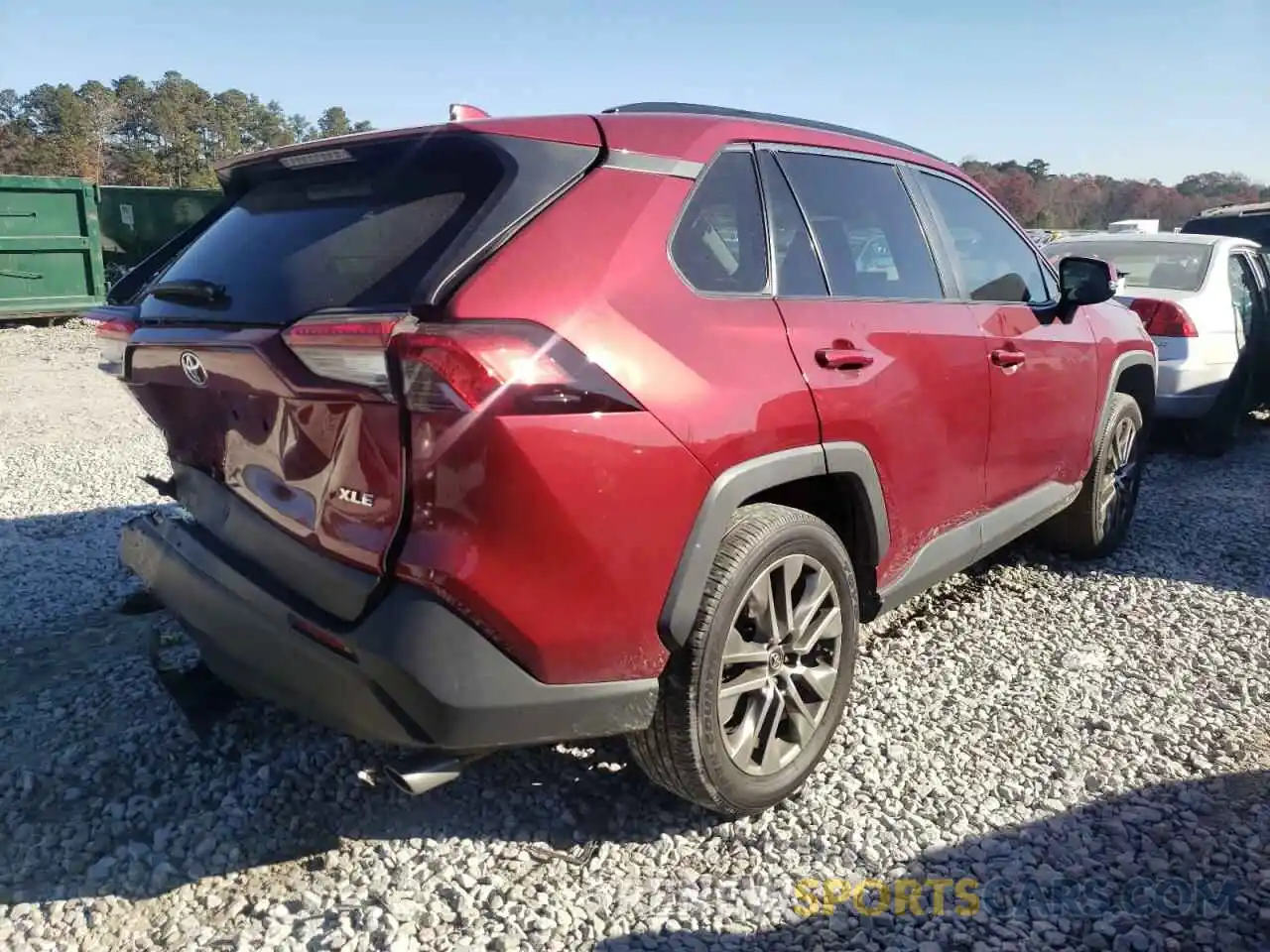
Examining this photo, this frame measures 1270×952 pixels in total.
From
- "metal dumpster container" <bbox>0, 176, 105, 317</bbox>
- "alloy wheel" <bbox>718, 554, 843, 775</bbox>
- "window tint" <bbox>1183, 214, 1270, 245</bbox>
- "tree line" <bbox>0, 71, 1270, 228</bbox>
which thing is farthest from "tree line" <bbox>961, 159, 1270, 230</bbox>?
"alloy wheel" <bbox>718, 554, 843, 775</bbox>

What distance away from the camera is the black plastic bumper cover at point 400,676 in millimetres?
1959

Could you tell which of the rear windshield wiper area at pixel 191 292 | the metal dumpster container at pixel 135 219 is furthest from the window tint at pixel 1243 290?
the metal dumpster container at pixel 135 219

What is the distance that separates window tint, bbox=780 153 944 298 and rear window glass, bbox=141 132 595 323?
92 centimetres

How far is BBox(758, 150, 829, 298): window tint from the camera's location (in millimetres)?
2672

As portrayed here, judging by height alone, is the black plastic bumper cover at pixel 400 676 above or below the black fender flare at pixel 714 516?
below

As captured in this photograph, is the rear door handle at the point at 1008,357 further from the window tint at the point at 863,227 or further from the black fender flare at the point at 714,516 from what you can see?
the black fender flare at the point at 714,516

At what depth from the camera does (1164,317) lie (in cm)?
664

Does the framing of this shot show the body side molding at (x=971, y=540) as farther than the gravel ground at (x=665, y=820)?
Yes

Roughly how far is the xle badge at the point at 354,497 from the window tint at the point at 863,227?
1.52 metres

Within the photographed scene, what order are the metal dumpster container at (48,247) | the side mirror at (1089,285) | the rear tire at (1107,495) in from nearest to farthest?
1. the side mirror at (1089,285)
2. the rear tire at (1107,495)
3. the metal dumpster container at (48,247)

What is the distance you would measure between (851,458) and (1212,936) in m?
1.44

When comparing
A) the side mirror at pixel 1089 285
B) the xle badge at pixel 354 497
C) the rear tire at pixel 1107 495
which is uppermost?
the side mirror at pixel 1089 285

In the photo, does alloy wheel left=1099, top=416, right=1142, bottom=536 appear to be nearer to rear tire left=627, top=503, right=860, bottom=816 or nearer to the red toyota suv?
the red toyota suv

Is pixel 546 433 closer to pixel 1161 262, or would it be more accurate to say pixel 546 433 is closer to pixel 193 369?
pixel 193 369
